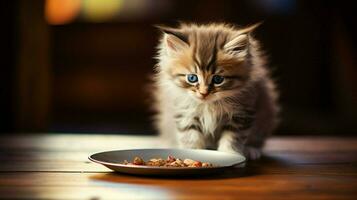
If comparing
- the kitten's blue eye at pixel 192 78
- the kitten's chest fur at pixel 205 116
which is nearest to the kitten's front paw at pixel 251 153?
the kitten's chest fur at pixel 205 116

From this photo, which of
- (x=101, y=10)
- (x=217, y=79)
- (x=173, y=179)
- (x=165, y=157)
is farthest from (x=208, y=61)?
(x=101, y=10)

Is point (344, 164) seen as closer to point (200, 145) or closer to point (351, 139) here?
point (200, 145)

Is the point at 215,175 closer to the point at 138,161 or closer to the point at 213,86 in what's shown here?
the point at 138,161

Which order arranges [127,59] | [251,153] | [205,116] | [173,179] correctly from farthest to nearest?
[127,59] < [251,153] < [205,116] < [173,179]

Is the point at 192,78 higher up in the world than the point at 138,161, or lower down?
higher up

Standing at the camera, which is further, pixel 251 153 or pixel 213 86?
pixel 251 153

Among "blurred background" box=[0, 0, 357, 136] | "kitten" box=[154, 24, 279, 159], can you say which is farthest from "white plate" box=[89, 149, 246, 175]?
"blurred background" box=[0, 0, 357, 136]

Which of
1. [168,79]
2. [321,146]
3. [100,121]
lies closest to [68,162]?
[168,79]
